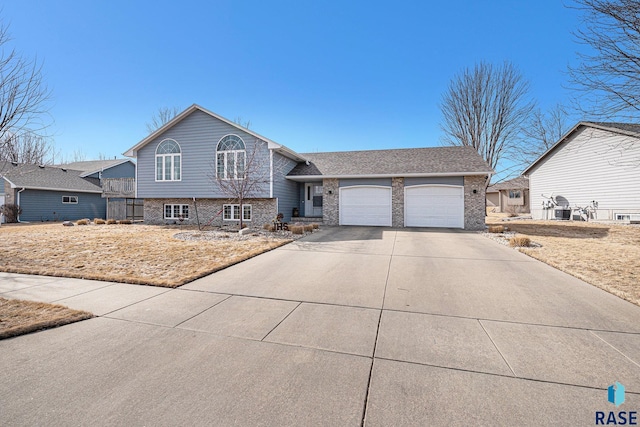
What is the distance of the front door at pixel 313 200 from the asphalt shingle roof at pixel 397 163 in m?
1.75

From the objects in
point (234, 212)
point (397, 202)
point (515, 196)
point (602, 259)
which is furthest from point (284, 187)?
point (515, 196)

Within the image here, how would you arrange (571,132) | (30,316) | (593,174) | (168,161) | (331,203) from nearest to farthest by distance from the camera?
1. (30,316)
2. (331,203)
3. (168,161)
4. (593,174)
5. (571,132)

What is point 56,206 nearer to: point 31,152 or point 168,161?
point 31,152

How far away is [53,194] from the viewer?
22.5 metres

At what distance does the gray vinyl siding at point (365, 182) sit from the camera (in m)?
16.2

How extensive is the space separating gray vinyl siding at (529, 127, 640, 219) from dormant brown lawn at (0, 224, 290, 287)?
19472 millimetres

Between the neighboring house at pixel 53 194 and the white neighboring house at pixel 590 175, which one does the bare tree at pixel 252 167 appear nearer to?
the neighboring house at pixel 53 194

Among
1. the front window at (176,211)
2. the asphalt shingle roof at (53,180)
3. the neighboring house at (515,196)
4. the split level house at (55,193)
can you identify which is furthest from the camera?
the neighboring house at (515,196)

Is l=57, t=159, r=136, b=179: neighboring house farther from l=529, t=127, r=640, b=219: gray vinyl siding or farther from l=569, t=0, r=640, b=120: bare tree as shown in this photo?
l=529, t=127, r=640, b=219: gray vinyl siding

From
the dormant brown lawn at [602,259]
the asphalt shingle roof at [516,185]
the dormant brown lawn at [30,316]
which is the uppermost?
the asphalt shingle roof at [516,185]

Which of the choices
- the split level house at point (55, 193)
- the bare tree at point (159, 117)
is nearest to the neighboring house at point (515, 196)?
the split level house at point (55, 193)

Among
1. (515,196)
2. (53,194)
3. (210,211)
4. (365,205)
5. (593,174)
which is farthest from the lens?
(515,196)

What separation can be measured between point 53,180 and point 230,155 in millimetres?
18087

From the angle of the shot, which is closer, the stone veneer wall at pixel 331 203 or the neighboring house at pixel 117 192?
the stone veneer wall at pixel 331 203
